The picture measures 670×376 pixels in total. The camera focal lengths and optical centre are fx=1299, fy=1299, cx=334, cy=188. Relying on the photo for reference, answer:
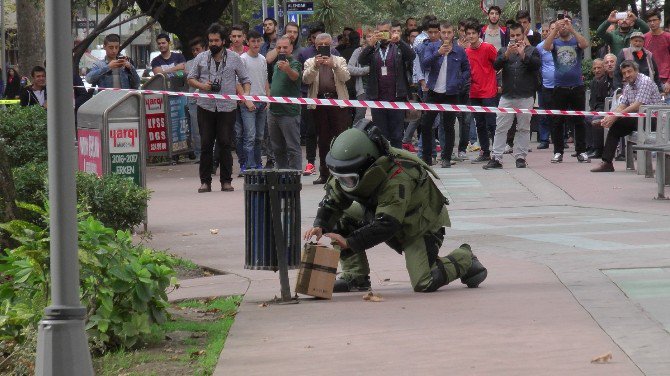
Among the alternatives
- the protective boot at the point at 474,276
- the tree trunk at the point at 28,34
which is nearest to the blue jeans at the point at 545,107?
the protective boot at the point at 474,276

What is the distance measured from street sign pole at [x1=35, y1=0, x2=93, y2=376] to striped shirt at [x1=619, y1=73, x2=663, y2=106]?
12.7m

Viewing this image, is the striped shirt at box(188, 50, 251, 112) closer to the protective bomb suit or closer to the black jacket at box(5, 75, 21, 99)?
the protective bomb suit

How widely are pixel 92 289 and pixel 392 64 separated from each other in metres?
11.5

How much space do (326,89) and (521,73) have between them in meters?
2.98

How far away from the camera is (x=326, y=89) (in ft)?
54.9

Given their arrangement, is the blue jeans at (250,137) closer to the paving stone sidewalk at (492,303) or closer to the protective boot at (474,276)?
the paving stone sidewalk at (492,303)

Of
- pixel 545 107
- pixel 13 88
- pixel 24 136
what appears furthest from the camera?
pixel 13 88

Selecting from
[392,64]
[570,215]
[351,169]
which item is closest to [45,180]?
[351,169]

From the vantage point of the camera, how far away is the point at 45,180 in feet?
32.9

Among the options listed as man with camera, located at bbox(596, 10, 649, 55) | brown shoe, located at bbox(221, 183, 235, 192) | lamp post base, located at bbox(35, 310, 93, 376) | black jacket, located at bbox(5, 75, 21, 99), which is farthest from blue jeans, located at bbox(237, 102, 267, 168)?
black jacket, located at bbox(5, 75, 21, 99)

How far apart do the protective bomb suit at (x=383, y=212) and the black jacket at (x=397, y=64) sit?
29.6 feet

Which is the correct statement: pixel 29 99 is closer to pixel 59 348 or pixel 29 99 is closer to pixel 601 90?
pixel 601 90

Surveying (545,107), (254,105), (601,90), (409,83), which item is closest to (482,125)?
(545,107)

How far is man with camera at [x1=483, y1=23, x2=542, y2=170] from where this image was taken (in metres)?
18.0
